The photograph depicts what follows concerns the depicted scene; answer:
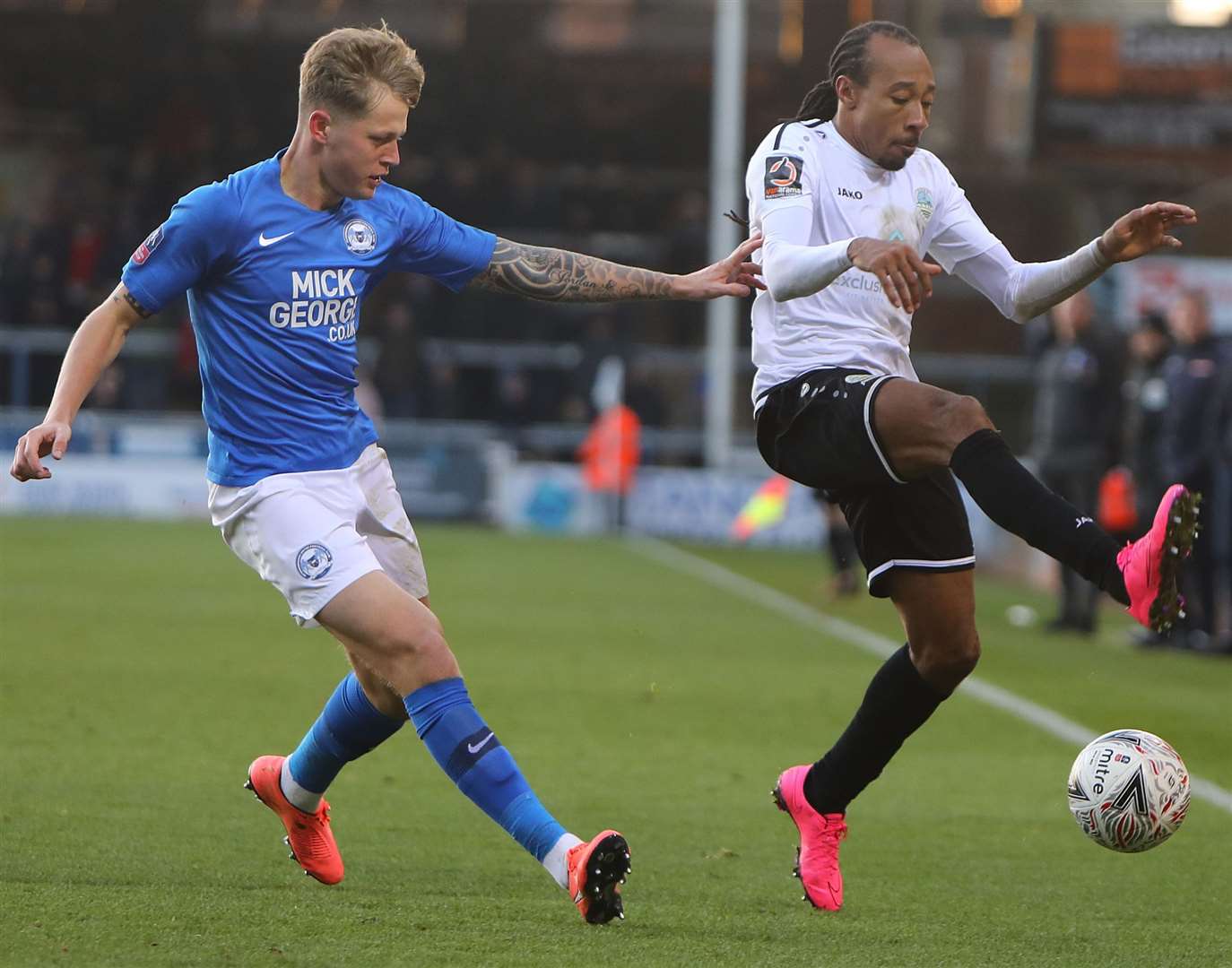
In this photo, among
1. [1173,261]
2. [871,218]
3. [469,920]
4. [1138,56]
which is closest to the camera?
[469,920]

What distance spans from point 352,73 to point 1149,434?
10.2 m

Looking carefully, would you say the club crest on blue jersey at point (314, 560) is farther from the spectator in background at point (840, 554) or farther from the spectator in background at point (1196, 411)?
the spectator in background at point (840, 554)

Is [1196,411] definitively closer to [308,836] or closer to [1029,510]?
[1029,510]

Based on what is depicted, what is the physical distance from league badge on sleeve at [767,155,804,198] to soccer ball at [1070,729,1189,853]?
68.6 inches

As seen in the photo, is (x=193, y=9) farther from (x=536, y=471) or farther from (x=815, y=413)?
(x=815, y=413)

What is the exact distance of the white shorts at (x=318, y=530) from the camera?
471 cm

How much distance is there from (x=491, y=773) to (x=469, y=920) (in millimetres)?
464

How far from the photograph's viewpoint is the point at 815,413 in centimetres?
505

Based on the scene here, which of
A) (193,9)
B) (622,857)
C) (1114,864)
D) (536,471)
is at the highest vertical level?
(193,9)

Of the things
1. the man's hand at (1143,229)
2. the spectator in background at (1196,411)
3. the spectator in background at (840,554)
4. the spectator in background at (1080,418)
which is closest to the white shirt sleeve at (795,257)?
the man's hand at (1143,229)

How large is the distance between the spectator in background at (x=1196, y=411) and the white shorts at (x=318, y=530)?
8332 millimetres

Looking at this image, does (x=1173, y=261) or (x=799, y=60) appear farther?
(x=799, y=60)

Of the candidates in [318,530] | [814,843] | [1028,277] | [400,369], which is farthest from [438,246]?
[400,369]

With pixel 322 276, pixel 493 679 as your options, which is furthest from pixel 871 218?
pixel 493 679
